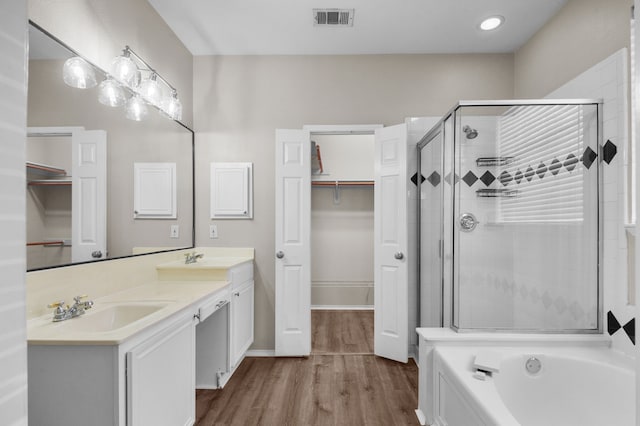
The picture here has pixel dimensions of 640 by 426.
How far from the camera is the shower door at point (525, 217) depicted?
5.90ft

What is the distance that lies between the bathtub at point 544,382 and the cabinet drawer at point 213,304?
135 cm

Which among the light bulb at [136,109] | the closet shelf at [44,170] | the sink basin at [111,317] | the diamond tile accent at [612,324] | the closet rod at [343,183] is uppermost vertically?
the light bulb at [136,109]

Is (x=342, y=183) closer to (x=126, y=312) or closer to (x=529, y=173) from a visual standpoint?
(x=529, y=173)

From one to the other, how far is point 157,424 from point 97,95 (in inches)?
66.4

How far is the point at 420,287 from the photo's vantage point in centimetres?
270

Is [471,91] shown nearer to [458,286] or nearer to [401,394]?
[458,286]

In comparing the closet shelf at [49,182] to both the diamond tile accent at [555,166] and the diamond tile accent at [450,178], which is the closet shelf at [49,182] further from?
the diamond tile accent at [555,166]

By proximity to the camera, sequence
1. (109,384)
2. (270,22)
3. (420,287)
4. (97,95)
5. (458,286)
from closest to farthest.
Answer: (109,384) → (97,95) → (458,286) → (270,22) → (420,287)

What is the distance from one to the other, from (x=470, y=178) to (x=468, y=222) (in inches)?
10.8

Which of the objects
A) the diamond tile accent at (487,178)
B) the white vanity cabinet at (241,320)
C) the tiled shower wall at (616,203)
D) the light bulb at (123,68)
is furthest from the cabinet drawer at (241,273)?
the tiled shower wall at (616,203)

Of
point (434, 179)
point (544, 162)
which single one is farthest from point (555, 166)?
point (434, 179)

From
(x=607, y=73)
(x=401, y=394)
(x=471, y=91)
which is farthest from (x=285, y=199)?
(x=607, y=73)

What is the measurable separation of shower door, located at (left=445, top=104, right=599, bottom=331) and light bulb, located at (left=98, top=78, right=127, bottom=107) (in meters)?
2.05

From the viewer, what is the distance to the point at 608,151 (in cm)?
174
